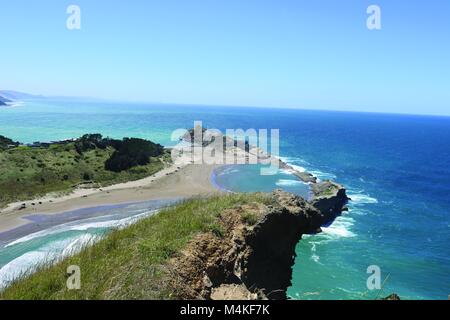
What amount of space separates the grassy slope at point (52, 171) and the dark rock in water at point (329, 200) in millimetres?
30618

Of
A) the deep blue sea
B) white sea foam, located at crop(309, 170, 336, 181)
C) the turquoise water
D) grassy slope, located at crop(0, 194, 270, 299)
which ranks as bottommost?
the deep blue sea

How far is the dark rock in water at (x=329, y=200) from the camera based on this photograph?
179 feet

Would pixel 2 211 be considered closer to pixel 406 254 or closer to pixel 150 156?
pixel 150 156

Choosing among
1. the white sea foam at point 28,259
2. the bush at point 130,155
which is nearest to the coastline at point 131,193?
the bush at point 130,155

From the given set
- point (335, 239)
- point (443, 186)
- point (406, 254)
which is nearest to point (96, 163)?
point (335, 239)

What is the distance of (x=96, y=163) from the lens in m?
72.0

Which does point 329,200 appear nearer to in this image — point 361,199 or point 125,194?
point 361,199

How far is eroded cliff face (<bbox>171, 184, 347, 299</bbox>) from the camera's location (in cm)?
1050

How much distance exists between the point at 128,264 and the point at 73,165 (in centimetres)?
6320

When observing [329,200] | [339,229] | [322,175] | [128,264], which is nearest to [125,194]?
[329,200]

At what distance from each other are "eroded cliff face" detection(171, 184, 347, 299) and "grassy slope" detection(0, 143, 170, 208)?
1660 inches

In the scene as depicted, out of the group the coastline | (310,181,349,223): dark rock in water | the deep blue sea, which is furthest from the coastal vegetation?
(310,181,349,223): dark rock in water

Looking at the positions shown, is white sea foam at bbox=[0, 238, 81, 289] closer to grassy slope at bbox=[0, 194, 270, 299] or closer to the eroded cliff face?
the eroded cliff face

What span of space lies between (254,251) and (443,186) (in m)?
79.1
